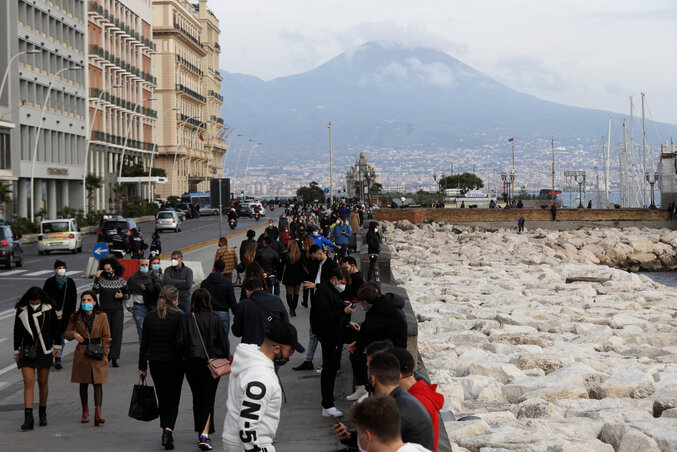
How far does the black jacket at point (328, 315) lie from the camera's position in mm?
11695

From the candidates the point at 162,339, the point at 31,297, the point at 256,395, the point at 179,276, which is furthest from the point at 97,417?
the point at 256,395

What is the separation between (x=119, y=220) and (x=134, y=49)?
201ft

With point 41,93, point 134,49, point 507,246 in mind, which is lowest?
point 507,246

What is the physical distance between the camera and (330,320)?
38.4ft

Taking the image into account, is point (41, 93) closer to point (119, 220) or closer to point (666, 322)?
point (119, 220)

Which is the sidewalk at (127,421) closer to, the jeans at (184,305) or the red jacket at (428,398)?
the jeans at (184,305)

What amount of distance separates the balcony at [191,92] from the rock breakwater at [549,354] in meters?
89.6

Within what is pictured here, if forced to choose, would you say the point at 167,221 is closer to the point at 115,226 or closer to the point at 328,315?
the point at 115,226

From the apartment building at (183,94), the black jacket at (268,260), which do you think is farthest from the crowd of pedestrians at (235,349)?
the apartment building at (183,94)

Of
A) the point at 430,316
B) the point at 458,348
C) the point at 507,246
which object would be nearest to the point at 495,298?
the point at 430,316

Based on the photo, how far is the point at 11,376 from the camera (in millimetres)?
14977

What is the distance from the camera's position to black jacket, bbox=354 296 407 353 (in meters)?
10.1

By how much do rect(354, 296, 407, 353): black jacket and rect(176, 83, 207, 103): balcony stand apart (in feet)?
383

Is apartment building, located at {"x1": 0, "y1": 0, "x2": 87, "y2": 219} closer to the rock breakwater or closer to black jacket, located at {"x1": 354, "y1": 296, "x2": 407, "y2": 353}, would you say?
the rock breakwater
